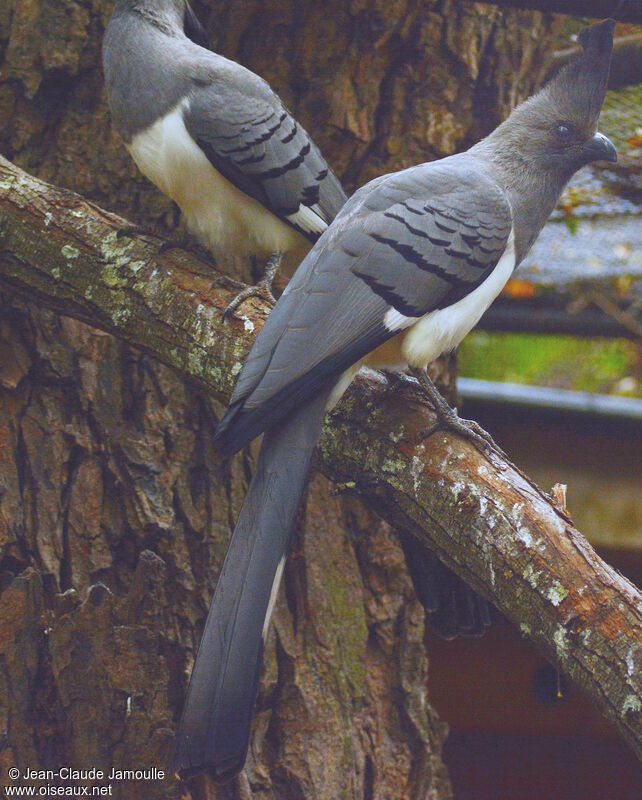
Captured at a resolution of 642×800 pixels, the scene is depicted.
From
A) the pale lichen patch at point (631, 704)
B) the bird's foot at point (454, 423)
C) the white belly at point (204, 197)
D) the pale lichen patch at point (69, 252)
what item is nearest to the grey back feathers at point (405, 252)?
the bird's foot at point (454, 423)

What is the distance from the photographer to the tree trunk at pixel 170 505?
7.66ft

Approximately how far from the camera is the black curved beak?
248 centimetres

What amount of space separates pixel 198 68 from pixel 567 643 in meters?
1.85

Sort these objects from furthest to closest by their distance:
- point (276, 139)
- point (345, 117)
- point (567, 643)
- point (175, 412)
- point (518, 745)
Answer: point (518, 745)
point (345, 117)
point (175, 412)
point (276, 139)
point (567, 643)

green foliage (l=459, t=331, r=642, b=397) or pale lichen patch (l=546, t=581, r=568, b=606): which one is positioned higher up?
green foliage (l=459, t=331, r=642, b=397)

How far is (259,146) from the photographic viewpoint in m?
2.51

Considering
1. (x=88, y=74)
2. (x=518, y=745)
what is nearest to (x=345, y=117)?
(x=88, y=74)

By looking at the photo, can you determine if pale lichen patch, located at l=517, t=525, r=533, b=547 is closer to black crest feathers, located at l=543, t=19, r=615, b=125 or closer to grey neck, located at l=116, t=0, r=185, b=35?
black crest feathers, located at l=543, t=19, r=615, b=125

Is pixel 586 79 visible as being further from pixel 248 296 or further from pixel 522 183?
pixel 248 296

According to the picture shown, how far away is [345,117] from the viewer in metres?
2.94

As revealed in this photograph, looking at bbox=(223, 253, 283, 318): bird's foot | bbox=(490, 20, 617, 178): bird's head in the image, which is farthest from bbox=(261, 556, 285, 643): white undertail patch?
bbox=(490, 20, 617, 178): bird's head

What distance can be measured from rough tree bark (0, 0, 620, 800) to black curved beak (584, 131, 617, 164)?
2.18 ft

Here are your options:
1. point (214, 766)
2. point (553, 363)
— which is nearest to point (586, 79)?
point (214, 766)

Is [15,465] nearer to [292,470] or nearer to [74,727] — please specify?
[74,727]
